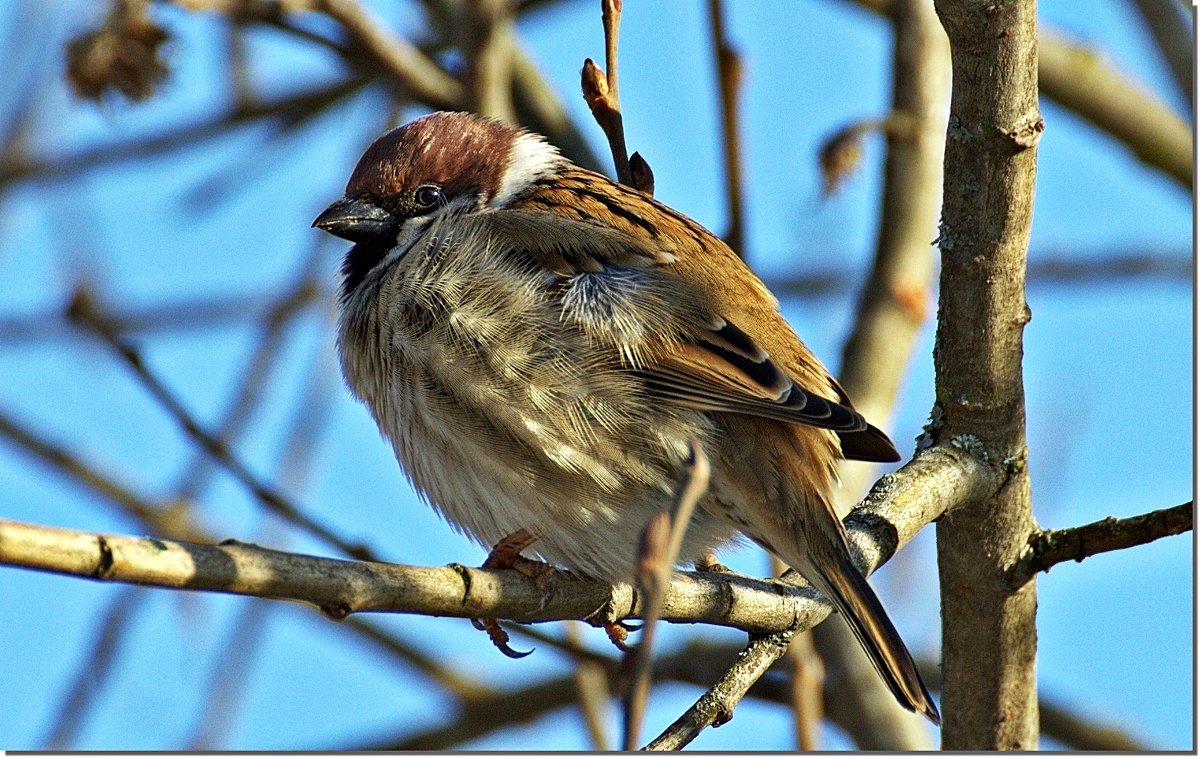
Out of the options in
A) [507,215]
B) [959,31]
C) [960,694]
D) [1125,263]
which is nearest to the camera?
[959,31]

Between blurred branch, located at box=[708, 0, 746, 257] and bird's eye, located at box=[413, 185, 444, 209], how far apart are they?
1.00 m

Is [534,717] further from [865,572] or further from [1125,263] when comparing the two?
[1125,263]

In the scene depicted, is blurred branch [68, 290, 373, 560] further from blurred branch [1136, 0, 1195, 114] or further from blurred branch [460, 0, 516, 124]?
blurred branch [1136, 0, 1195, 114]

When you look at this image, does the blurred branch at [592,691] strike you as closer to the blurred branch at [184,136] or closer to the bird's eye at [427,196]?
the bird's eye at [427,196]

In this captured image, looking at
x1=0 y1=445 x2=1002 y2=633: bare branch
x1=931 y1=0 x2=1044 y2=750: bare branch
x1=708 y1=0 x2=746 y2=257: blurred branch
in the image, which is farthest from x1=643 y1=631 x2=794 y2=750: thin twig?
x1=708 y1=0 x2=746 y2=257: blurred branch

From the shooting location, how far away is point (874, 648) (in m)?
3.40

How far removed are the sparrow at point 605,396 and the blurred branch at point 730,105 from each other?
262mm

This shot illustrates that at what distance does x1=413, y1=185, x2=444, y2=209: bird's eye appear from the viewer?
4.70 metres

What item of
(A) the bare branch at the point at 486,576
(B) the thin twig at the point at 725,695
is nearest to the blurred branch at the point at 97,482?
(A) the bare branch at the point at 486,576

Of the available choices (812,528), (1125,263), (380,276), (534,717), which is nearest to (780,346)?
(812,528)

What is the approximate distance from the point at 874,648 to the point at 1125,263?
13.4ft

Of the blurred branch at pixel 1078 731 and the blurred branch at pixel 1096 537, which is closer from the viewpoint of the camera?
the blurred branch at pixel 1096 537

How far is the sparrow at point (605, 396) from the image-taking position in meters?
3.62

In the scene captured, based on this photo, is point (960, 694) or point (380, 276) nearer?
point (960, 694)
